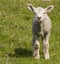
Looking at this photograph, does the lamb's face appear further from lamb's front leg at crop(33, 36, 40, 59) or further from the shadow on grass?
the shadow on grass

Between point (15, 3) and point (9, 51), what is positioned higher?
point (15, 3)

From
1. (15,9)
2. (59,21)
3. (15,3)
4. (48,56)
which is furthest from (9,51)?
(15,3)

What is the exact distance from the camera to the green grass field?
40.2 ft

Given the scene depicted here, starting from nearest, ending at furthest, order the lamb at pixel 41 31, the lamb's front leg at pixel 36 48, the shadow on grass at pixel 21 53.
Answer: the lamb at pixel 41 31
the lamb's front leg at pixel 36 48
the shadow on grass at pixel 21 53

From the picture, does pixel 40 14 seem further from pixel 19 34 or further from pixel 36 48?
pixel 19 34

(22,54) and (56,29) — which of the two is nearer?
(22,54)

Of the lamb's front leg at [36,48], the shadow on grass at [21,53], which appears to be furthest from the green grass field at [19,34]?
the lamb's front leg at [36,48]

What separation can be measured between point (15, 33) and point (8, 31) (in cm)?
32

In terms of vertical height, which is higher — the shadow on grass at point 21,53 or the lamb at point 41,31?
the lamb at point 41,31

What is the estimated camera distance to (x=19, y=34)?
49.4 feet

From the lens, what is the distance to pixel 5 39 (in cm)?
1435

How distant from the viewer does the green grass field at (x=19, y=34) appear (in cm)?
1225

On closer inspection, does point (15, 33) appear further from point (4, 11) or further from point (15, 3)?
point (15, 3)

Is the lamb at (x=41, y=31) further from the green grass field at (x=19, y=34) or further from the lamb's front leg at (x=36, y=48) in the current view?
the green grass field at (x=19, y=34)
